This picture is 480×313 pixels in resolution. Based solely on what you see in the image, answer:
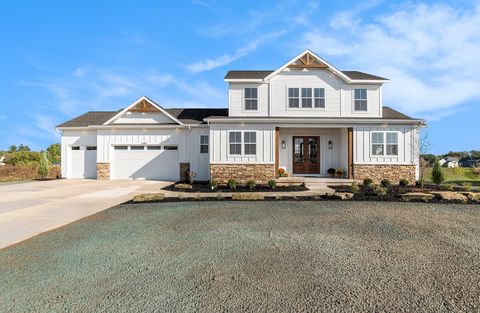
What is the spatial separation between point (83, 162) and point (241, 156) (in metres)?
11.4

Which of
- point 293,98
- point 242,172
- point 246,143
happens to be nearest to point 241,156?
point 246,143

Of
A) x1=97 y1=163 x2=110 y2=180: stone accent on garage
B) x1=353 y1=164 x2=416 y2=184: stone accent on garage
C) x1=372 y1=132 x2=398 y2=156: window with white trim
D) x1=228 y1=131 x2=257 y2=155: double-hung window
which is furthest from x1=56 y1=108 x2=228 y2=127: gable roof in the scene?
x1=372 y1=132 x2=398 y2=156: window with white trim

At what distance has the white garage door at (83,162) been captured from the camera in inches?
704

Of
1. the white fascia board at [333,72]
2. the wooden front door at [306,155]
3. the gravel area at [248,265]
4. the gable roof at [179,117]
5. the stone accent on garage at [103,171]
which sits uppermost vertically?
the white fascia board at [333,72]

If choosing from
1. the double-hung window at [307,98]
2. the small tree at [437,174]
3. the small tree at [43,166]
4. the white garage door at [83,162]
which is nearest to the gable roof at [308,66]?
the double-hung window at [307,98]

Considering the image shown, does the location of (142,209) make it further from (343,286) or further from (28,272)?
(343,286)

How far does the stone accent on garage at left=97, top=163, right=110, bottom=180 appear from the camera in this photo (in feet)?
54.5

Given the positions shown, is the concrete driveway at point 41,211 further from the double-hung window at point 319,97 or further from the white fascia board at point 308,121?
the double-hung window at point 319,97

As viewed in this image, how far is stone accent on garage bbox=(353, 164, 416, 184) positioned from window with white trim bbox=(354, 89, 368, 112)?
3524 millimetres

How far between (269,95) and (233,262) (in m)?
12.7

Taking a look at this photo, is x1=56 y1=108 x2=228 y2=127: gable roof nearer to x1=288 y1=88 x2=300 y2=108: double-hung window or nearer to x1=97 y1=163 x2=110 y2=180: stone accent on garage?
x1=97 y1=163 x2=110 y2=180: stone accent on garage

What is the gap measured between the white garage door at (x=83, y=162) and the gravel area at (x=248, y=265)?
13306 millimetres

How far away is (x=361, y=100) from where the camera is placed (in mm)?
15453

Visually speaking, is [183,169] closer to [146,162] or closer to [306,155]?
[146,162]
